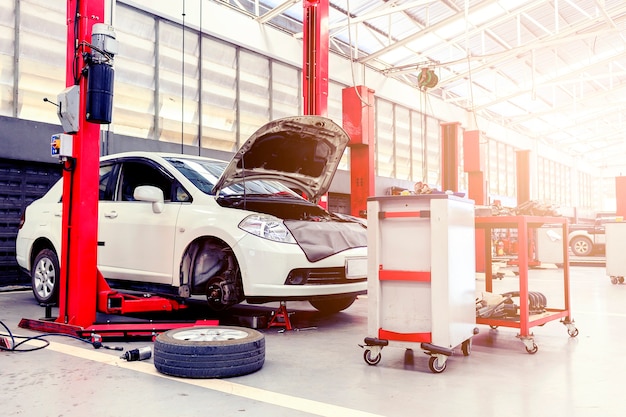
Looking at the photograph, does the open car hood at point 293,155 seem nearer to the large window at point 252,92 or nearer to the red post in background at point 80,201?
the red post in background at point 80,201

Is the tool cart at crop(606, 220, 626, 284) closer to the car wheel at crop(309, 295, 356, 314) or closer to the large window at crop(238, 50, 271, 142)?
the car wheel at crop(309, 295, 356, 314)

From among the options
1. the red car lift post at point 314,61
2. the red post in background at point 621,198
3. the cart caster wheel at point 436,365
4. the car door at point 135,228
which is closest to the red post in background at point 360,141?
the red car lift post at point 314,61

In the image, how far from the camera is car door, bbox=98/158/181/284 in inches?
161

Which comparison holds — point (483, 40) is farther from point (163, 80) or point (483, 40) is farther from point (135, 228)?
point (135, 228)

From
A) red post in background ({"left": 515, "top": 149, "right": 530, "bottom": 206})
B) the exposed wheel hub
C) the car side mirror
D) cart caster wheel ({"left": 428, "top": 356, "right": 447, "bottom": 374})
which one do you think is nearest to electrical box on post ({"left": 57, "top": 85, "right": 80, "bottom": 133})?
the car side mirror

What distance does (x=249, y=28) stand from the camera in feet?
36.9

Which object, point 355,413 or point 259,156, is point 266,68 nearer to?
point 259,156

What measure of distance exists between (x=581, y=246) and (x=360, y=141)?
413 inches

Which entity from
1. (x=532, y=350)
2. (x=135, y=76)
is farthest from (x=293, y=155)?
(x=135, y=76)

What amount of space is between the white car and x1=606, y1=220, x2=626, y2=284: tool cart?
5237 millimetres

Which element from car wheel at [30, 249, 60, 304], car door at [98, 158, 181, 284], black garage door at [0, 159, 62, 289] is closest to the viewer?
car door at [98, 158, 181, 284]

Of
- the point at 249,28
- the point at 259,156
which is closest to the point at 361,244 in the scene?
the point at 259,156

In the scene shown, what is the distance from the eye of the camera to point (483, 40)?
1491 cm

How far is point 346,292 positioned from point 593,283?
5653 millimetres
